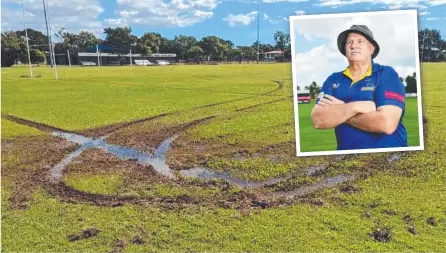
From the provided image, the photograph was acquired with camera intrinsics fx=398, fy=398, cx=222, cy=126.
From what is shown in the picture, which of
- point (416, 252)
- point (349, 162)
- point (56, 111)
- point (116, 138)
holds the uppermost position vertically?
point (56, 111)

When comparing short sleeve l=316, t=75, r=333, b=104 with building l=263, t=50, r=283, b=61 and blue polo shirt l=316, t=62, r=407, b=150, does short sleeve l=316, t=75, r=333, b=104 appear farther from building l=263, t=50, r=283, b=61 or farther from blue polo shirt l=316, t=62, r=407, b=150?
building l=263, t=50, r=283, b=61

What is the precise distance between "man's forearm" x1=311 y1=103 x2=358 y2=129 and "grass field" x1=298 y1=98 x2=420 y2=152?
0.26 feet

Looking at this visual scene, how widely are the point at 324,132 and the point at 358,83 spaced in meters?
0.58

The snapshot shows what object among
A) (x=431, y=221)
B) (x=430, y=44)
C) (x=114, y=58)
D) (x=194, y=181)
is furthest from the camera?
(x=114, y=58)

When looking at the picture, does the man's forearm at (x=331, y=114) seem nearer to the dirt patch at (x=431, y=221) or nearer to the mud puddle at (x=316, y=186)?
the mud puddle at (x=316, y=186)

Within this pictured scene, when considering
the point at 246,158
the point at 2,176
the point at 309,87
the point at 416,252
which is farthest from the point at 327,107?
the point at 2,176

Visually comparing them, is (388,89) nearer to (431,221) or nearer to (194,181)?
(431,221)

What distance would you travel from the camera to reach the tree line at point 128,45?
5.48 metres

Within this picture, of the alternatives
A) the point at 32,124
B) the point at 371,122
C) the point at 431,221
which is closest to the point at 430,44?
the point at 371,122

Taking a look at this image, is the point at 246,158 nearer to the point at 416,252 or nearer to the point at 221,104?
the point at 221,104

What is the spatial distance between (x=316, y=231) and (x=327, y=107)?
3.93 ft

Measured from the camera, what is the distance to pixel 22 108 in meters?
5.84

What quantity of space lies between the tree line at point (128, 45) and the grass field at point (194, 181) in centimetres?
35

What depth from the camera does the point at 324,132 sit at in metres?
3.88
